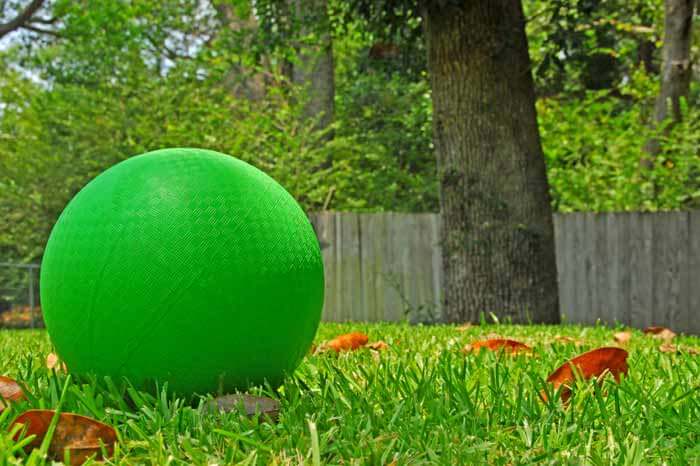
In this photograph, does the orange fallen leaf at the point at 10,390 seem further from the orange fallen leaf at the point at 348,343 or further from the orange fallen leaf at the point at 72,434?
the orange fallen leaf at the point at 348,343

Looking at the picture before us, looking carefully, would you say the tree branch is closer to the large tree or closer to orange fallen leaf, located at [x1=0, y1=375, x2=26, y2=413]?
the large tree

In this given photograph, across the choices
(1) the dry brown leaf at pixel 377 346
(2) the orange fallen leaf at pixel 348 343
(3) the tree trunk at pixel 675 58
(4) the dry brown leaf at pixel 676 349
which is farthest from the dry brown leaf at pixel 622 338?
(3) the tree trunk at pixel 675 58

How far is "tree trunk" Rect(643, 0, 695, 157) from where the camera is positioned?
1273 centimetres

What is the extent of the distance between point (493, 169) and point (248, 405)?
17.3 ft

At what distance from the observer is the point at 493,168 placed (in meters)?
7.18

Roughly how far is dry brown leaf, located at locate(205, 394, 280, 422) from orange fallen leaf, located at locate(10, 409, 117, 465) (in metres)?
0.42

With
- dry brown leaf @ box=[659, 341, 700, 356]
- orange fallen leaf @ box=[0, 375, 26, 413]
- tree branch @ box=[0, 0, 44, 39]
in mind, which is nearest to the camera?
orange fallen leaf @ box=[0, 375, 26, 413]

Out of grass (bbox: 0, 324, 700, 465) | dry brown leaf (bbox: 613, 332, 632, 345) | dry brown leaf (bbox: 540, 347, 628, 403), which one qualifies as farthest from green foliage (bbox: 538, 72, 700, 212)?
grass (bbox: 0, 324, 700, 465)

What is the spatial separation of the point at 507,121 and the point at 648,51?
58.3 feet

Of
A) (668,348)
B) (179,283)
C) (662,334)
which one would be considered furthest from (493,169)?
(179,283)

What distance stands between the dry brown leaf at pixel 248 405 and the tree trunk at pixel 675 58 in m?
11.8

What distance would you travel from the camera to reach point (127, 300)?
96.1 inches

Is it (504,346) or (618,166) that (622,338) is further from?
(618,166)

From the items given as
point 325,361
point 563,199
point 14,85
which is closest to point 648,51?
point 563,199
